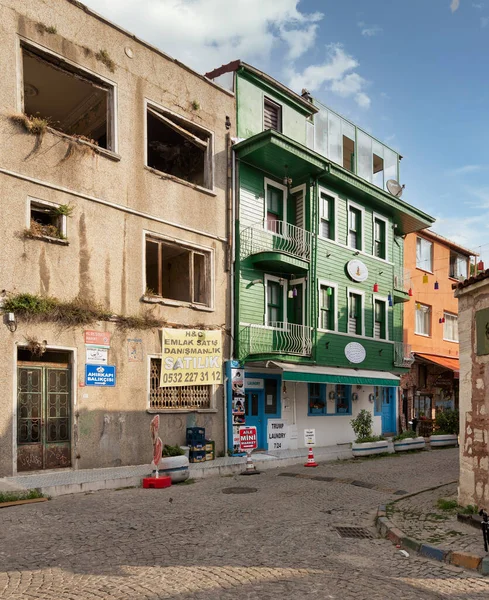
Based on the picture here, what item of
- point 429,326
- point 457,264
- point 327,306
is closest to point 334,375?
point 327,306

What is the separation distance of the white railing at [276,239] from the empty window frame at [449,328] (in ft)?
47.2

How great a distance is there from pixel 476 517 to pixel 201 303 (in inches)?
425

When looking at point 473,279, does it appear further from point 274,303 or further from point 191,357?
point 274,303

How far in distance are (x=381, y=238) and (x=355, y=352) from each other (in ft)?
18.5

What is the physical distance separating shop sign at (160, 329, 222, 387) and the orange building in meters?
12.6

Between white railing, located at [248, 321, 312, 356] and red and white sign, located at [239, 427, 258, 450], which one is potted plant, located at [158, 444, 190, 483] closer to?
red and white sign, located at [239, 427, 258, 450]

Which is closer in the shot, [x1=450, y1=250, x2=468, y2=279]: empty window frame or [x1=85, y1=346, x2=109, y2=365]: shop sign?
[x1=85, y1=346, x2=109, y2=365]: shop sign

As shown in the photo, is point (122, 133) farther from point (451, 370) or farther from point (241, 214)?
point (451, 370)

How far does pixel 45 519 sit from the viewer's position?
884 centimetres

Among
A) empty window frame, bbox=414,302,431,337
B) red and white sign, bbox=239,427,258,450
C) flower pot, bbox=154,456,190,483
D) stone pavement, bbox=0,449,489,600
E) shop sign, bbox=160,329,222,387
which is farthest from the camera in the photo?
empty window frame, bbox=414,302,431,337

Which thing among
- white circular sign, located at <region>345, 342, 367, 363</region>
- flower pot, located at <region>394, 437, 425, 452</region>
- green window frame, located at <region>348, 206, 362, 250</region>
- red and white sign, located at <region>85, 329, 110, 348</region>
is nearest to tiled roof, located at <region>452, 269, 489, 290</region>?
red and white sign, located at <region>85, 329, 110, 348</region>

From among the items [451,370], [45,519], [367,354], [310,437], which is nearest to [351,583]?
[45,519]

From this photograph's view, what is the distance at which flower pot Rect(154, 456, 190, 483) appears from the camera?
42.0 feet

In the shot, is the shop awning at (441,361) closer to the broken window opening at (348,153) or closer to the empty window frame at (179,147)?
the broken window opening at (348,153)
